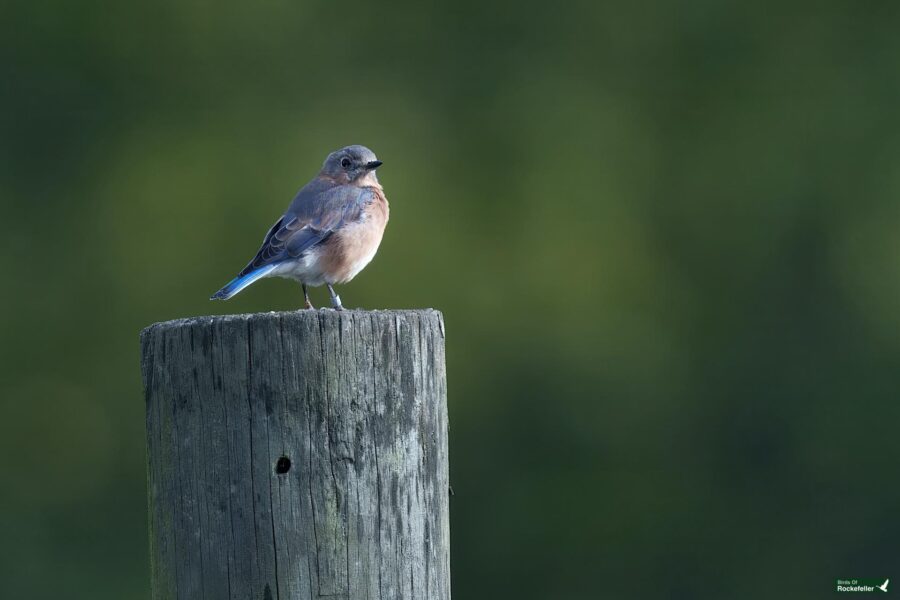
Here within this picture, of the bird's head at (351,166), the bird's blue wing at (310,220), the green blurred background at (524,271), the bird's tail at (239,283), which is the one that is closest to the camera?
the bird's tail at (239,283)

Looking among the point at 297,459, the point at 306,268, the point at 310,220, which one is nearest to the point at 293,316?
the point at 297,459

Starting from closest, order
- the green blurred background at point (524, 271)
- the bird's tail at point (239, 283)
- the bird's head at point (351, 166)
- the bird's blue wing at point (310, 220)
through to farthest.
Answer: the bird's tail at point (239, 283)
the bird's blue wing at point (310, 220)
the bird's head at point (351, 166)
the green blurred background at point (524, 271)

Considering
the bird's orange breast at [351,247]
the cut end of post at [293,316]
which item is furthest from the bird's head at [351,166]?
the cut end of post at [293,316]

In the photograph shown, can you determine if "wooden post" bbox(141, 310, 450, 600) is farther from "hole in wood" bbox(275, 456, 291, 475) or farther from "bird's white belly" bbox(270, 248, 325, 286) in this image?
"bird's white belly" bbox(270, 248, 325, 286)

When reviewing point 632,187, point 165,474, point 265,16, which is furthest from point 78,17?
point 165,474

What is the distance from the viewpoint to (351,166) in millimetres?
9141

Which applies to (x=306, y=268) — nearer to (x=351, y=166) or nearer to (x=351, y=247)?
(x=351, y=247)

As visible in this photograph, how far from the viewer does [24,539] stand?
57.5ft

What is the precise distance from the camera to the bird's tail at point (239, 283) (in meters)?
7.16

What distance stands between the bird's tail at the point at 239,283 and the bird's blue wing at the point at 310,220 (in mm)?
48

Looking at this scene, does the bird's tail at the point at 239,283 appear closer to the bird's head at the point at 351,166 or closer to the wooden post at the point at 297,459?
the bird's head at the point at 351,166

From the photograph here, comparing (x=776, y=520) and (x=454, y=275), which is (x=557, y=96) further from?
(x=776, y=520)

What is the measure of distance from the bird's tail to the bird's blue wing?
0.05m

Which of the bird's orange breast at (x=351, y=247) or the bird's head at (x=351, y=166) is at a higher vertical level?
the bird's head at (x=351, y=166)
